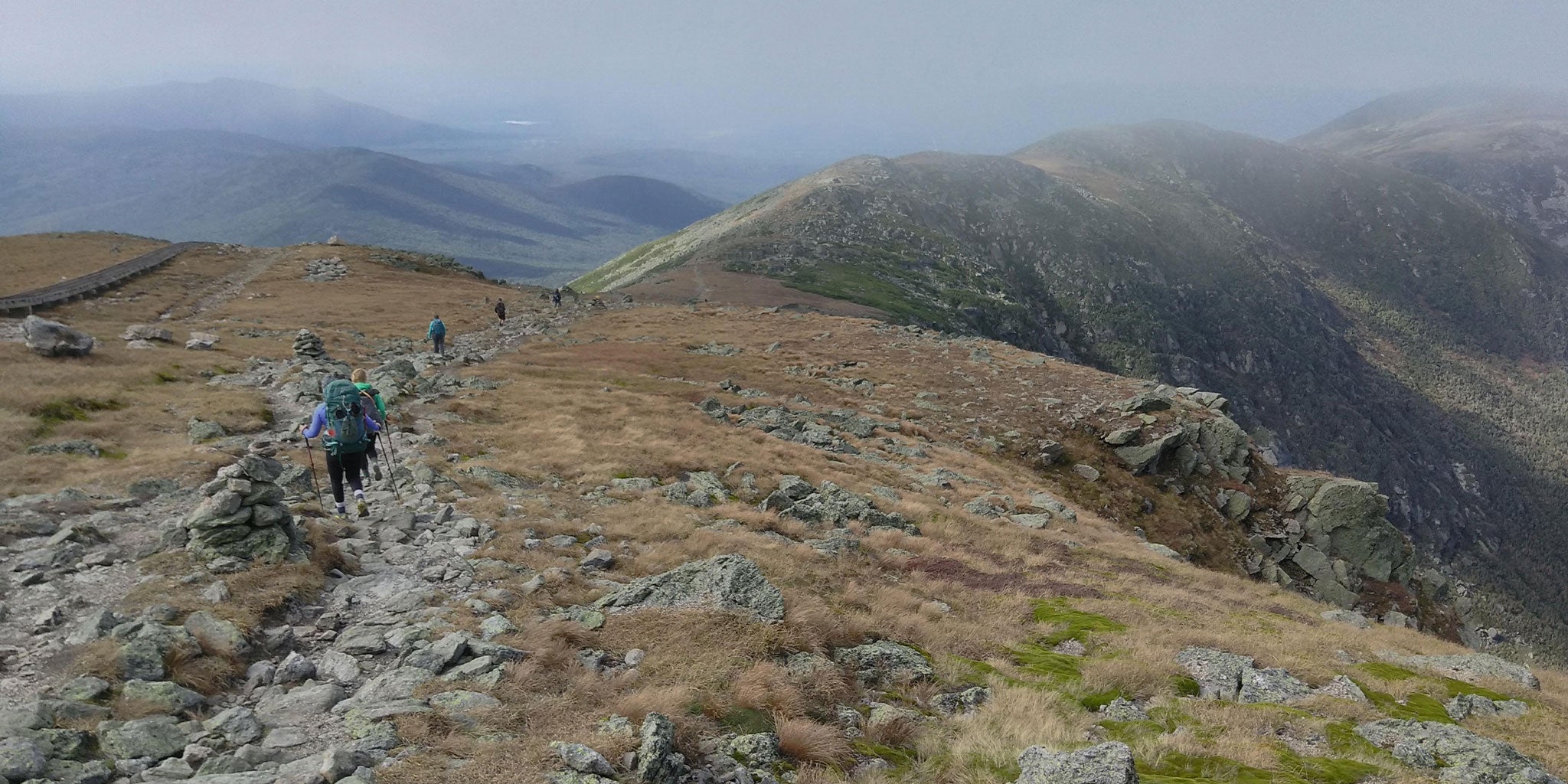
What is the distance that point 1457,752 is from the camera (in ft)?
29.6

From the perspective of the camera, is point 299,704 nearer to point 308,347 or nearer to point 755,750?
point 755,750

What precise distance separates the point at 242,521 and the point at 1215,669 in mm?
18481

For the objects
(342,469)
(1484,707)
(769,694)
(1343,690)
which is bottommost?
(1484,707)

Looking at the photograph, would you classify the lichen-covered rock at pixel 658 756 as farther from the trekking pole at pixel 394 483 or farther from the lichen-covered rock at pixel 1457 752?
the trekking pole at pixel 394 483

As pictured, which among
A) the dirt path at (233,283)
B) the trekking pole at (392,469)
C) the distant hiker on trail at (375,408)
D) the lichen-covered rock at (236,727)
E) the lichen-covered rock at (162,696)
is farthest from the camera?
the dirt path at (233,283)

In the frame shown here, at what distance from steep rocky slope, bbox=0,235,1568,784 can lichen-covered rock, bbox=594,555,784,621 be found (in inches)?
2.5

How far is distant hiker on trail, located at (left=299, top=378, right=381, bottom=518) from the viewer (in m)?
16.1

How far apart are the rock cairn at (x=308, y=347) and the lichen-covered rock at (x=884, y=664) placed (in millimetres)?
38616

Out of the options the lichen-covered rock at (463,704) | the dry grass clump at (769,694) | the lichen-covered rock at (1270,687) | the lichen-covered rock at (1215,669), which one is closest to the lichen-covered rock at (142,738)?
the lichen-covered rock at (463,704)

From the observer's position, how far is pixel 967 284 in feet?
569

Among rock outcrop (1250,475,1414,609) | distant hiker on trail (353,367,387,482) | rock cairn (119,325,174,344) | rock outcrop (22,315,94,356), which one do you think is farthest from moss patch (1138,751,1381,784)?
rock cairn (119,325,174,344)

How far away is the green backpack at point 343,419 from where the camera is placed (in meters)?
16.2

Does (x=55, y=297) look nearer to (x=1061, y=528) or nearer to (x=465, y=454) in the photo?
(x=465, y=454)

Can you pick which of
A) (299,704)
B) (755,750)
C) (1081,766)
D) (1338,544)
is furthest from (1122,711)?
(1338,544)
